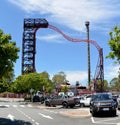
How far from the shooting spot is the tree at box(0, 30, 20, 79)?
27109mm

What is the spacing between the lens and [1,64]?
26750 millimetres

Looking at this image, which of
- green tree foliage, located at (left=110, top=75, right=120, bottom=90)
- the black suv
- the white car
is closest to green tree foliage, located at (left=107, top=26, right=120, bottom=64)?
the black suv

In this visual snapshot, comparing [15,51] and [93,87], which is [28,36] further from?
[15,51]

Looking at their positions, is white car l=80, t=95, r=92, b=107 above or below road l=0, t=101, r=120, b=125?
above

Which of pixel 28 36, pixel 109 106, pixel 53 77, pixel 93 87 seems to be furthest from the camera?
pixel 53 77

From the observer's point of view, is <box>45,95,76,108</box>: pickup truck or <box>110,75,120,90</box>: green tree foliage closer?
<box>45,95,76,108</box>: pickup truck

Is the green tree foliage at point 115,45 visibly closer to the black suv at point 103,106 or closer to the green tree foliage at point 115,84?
the black suv at point 103,106

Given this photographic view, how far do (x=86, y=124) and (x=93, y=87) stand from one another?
260 feet

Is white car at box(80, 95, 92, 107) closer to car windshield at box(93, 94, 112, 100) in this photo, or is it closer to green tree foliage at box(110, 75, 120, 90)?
car windshield at box(93, 94, 112, 100)

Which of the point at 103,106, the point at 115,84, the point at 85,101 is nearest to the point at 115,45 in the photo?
the point at 103,106

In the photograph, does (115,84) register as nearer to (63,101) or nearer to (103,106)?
(63,101)

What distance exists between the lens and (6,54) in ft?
89.7

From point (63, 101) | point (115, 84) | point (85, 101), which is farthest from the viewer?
point (115, 84)

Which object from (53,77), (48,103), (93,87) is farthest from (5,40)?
(53,77)
